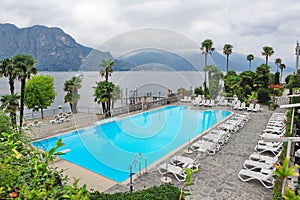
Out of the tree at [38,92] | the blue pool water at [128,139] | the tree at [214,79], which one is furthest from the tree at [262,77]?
the tree at [38,92]

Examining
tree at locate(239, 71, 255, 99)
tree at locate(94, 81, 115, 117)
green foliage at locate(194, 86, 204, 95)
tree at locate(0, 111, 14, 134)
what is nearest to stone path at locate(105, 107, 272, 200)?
tree at locate(0, 111, 14, 134)

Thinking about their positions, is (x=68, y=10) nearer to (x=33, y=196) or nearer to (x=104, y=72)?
(x=104, y=72)

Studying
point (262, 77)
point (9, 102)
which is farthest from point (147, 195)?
point (262, 77)

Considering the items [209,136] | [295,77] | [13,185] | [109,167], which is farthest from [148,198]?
[295,77]

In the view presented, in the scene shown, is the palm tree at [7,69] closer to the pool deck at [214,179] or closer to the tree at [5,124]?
the pool deck at [214,179]

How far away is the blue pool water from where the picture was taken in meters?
8.28

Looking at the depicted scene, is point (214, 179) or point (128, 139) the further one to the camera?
point (128, 139)

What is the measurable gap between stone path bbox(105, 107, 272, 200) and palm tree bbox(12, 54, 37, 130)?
9.03 metres

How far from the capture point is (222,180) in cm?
595

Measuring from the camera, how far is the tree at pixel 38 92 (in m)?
15.8

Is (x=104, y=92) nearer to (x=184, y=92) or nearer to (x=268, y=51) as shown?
(x=184, y=92)

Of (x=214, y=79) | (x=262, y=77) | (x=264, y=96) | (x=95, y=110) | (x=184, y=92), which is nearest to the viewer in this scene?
(x=95, y=110)

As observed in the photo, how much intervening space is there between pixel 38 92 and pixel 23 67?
4.72m

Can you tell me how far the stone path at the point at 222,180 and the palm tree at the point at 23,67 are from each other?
903 cm
